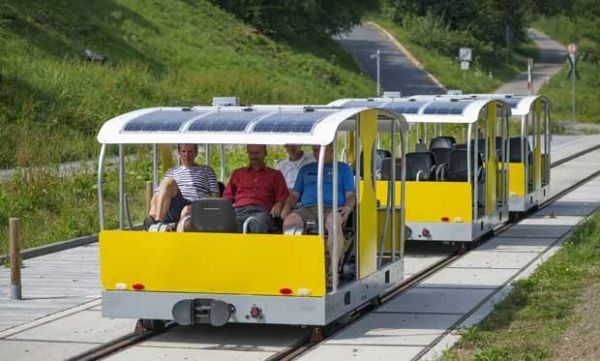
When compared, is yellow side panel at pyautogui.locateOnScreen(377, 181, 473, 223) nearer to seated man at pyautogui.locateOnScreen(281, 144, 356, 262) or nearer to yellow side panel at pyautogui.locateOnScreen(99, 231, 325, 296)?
seated man at pyautogui.locateOnScreen(281, 144, 356, 262)

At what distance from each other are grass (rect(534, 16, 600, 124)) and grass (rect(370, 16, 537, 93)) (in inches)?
130

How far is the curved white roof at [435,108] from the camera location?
19953 mm

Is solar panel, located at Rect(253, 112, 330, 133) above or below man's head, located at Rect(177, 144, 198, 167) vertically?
above

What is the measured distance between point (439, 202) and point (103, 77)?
2124 cm

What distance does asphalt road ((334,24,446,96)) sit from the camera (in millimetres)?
67000

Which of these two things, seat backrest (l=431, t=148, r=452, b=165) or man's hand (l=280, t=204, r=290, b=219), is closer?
man's hand (l=280, t=204, r=290, b=219)

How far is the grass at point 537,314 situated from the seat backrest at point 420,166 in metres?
2.58

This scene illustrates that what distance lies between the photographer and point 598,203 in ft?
88.8

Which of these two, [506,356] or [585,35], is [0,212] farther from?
[585,35]

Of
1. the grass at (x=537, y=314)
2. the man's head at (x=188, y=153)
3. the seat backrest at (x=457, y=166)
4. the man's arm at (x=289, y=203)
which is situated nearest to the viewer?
the grass at (x=537, y=314)

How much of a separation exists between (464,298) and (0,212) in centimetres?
828

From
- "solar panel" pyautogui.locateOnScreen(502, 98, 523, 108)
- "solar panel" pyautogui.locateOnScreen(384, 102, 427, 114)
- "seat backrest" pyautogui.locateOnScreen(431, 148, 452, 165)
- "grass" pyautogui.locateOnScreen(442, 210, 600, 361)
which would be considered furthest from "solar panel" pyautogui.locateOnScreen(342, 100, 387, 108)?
"solar panel" pyautogui.locateOnScreen(502, 98, 523, 108)

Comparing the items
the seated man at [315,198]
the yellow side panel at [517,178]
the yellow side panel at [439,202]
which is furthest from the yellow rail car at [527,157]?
the seated man at [315,198]

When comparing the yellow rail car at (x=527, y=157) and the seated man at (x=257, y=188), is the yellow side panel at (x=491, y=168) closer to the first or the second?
the yellow rail car at (x=527, y=157)
